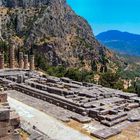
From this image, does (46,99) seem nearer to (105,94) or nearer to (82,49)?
(105,94)

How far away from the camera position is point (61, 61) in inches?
4840

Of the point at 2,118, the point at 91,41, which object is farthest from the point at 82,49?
the point at 2,118

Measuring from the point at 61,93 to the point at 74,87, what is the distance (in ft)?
15.2

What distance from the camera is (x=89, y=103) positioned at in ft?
92.4

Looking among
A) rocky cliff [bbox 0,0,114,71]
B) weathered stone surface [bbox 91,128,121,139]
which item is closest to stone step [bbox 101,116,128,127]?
weathered stone surface [bbox 91,128,121,139]

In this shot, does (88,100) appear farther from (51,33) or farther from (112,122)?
(51,33)

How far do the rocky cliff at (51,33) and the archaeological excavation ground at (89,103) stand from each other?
7767 centimetres

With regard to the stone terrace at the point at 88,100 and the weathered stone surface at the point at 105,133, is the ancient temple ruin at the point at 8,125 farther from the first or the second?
the stone terrace at the point at 88,100

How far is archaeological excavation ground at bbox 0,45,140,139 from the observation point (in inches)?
941

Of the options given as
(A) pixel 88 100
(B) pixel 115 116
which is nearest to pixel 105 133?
(B) pixel 115 116

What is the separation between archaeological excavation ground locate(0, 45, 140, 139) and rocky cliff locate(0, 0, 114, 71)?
77.7 m

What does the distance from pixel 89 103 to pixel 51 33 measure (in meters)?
103

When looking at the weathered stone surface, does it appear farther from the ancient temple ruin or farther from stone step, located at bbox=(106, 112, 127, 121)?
the ancient temple ruin

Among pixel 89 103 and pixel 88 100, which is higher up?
pixel 88 100
